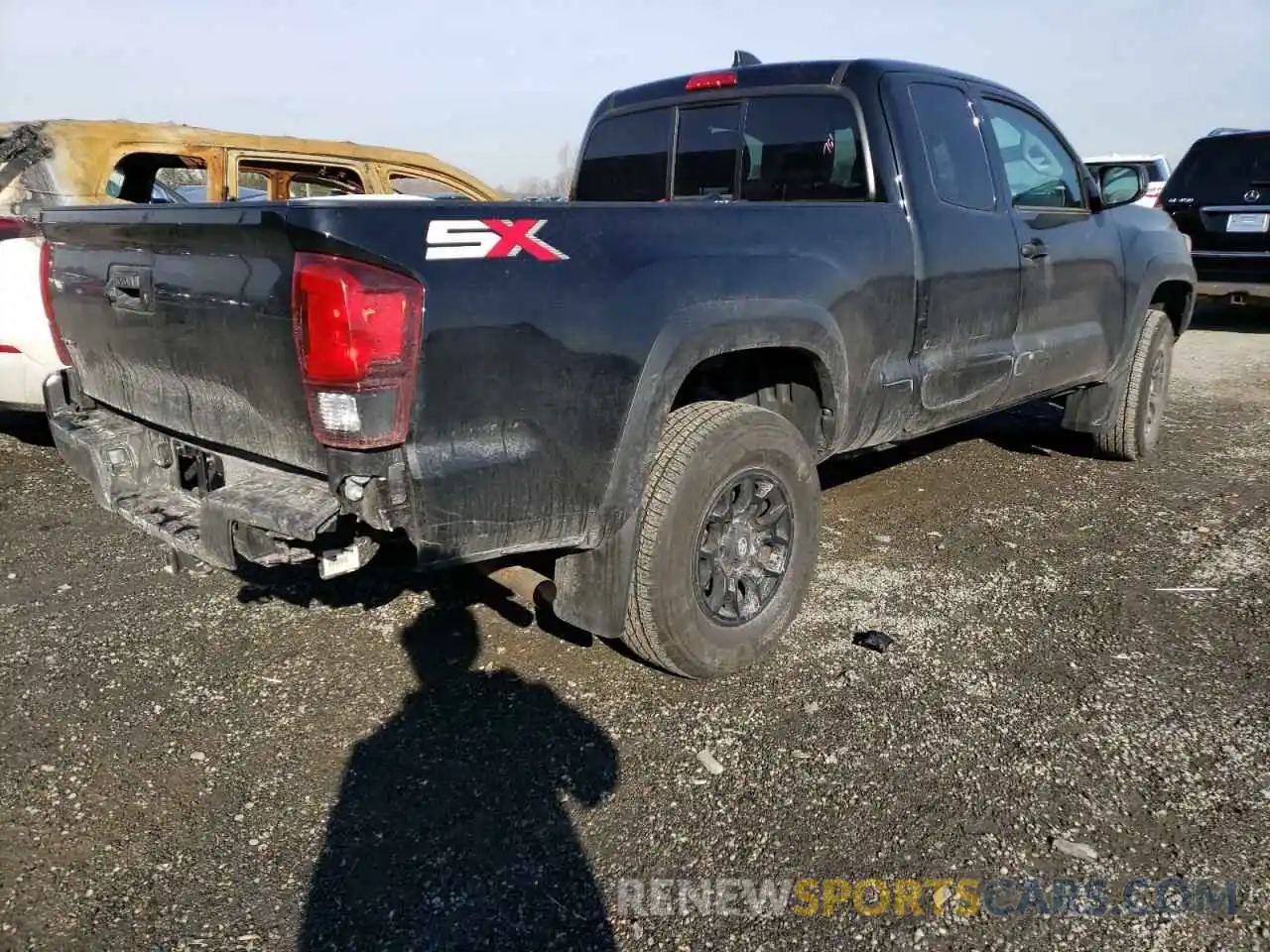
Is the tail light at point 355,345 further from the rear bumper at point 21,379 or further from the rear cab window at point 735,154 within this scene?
the rear bumper at point 21,379

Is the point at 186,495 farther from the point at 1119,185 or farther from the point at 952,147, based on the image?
the point at 1119,185

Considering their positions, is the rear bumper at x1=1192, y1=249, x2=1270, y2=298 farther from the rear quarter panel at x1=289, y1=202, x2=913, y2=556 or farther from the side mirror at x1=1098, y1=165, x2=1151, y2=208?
the rear quarter panel at x1=289, y1=202, x2=913, y2=556

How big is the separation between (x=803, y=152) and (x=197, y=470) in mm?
2552

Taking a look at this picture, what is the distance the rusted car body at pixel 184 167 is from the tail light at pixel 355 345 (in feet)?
13.4

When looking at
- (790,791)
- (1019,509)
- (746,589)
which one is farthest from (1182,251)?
(790,791)

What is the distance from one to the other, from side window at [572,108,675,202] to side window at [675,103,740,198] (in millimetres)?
101

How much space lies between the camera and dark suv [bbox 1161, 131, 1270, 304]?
9703 mm

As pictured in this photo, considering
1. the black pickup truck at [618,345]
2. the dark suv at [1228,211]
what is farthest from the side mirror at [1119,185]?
the dark suv at [1228,211]

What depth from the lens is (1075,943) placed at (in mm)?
2117

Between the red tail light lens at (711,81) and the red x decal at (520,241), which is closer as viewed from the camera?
the red x decal at (520,241)

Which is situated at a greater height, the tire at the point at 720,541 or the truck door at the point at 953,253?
the truck door at the point at 953,253

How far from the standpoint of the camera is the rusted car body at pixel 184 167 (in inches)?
227

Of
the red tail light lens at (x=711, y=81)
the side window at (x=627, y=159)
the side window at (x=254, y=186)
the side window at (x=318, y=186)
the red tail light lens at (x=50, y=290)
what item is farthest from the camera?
the side window at (x=318, y=186)

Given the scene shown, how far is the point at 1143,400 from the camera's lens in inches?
218
